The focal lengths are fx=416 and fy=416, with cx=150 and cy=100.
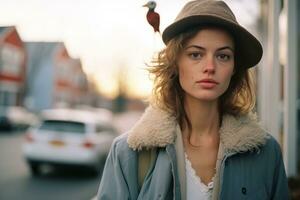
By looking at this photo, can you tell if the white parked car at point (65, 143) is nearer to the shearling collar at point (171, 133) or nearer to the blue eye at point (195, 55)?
the shearling collar at point (171, 133)

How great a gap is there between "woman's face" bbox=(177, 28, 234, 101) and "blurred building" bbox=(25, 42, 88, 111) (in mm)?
37982

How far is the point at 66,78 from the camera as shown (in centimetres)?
4597

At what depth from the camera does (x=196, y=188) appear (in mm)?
1757

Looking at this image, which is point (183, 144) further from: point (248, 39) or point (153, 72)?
point (248, 39)

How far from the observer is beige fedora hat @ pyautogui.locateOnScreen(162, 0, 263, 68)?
5.59 ft

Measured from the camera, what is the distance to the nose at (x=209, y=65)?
1.69 metres

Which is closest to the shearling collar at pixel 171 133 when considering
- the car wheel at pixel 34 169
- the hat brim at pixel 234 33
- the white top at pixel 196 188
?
the white top at pixel 196 188

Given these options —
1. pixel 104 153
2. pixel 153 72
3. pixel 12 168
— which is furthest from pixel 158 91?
pixel 12 168

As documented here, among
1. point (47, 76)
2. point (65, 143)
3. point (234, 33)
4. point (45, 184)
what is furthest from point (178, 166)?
point (47, 76)

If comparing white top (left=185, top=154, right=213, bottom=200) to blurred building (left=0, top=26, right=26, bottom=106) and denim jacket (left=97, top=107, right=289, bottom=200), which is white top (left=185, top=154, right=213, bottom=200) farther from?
blurred building (left=0, top=26, right=26, bottom=106)

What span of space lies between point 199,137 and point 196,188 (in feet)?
0.84

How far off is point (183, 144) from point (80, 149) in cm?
777

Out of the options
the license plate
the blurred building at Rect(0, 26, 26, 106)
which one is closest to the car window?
the license plate

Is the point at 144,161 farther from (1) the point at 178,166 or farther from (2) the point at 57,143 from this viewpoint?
(2) the point at 57,143
